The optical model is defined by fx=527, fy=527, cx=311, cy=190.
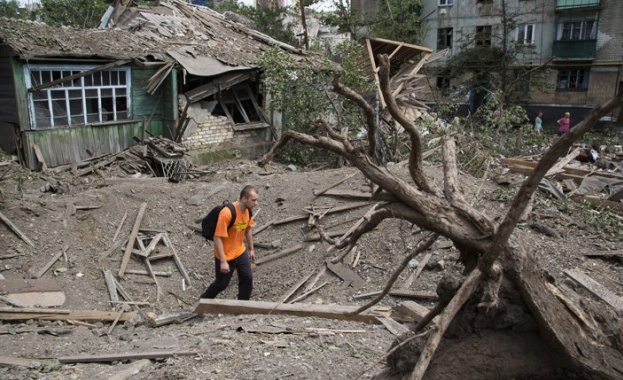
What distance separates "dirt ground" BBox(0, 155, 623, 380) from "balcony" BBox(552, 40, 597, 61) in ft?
76.9

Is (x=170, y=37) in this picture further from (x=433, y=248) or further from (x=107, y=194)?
(x=433, y=248)

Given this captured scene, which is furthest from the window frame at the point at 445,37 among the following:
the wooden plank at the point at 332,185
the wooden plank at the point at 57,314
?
the wooden plank at the point at 57,314

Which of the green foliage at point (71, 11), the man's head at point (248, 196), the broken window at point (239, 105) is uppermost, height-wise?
the green foliage at point (71, 11)

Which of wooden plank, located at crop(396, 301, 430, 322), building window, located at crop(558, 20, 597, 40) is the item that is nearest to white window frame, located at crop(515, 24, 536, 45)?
building window, located at crop(558, 20, 597, 40)

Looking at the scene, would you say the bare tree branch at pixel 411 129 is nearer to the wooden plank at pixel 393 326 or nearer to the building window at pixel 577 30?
the wooden plank at pixel 393 326

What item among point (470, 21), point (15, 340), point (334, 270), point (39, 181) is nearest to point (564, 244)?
point (334, 270)

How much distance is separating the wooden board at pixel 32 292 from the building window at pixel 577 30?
31823 millimetres

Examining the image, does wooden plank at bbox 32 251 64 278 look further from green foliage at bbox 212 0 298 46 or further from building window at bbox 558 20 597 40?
building window at bbox 558 20 597 40

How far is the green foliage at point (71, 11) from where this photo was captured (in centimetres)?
2658

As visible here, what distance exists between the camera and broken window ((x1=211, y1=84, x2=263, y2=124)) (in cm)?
1856

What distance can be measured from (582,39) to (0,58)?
29.5 m

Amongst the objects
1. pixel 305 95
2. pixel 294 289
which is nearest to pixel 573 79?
pixel 305 95

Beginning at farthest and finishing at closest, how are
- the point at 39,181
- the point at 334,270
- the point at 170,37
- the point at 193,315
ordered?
the point at 170,37 → the point at 39,181 → the point at 334,270 → the point at 193,315

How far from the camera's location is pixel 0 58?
1370cm
